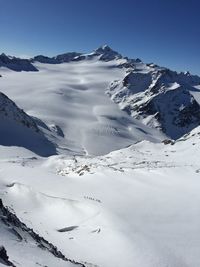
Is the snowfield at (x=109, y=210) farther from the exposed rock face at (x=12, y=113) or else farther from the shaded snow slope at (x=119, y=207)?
the exposed rock face at (x=12, y=113)

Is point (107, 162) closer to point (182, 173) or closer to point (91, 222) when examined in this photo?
point (182, 173)

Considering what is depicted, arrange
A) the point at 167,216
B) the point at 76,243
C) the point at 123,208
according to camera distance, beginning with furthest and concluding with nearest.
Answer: the point at 123,208 < the point at 167,216 < the point at 76,243

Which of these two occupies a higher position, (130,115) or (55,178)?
(55,178)

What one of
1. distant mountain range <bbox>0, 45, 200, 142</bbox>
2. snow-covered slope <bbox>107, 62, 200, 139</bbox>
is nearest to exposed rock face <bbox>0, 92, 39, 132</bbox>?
distant mountain range <bbox>0, 45, 200, 142</bbox>

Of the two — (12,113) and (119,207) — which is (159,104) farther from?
(119,207)

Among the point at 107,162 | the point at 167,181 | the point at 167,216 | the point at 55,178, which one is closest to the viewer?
the point at 167,216

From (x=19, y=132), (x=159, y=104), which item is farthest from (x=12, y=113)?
(x=159, y=104)

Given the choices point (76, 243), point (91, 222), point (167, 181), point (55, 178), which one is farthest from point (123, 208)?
point (55, 178)

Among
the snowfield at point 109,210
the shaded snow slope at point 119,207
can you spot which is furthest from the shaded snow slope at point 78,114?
the shaded snow slope at point 119,207
